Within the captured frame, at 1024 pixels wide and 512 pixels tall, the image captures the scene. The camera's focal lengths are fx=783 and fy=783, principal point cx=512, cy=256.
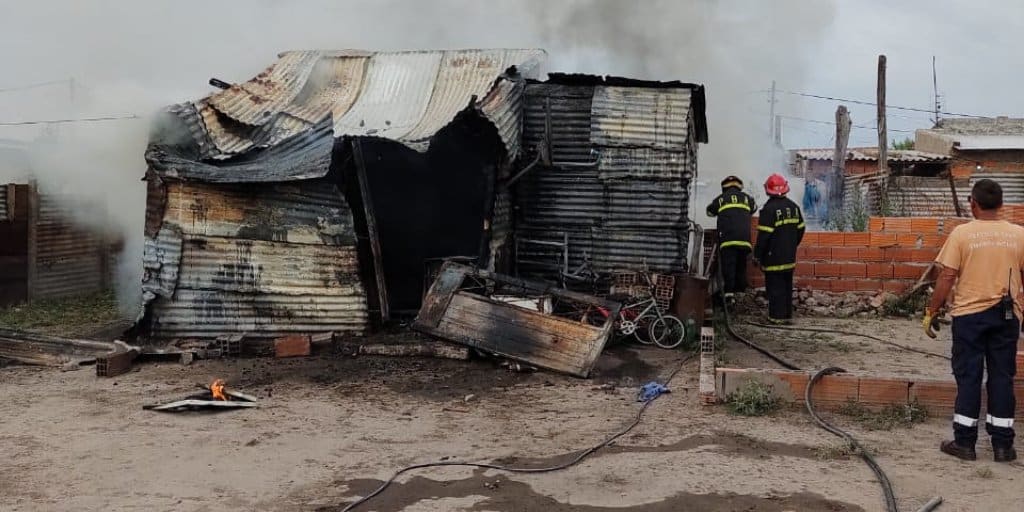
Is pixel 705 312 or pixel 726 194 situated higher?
pixel 726 194

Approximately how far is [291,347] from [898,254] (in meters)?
7.45

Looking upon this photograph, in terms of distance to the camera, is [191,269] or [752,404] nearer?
[752,404]

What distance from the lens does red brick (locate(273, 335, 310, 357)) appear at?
7.75 meters

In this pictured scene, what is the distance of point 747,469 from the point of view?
4.43 metres

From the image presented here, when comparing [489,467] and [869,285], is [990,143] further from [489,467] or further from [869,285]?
[489,467]

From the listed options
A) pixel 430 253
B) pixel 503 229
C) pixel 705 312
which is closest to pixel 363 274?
pixel 430 253

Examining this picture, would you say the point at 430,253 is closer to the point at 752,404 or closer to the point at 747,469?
the point at 752,404

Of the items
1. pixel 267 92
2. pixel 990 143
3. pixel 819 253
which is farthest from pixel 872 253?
pixel 990 143

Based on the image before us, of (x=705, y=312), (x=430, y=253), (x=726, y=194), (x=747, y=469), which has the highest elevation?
(x=726, y=194)

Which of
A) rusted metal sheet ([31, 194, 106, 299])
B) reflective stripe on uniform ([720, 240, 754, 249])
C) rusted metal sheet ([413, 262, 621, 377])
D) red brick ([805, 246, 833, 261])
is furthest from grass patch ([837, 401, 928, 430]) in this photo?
rusted metal sheet ([31, 194, 106, 299])

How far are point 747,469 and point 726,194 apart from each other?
5.70m

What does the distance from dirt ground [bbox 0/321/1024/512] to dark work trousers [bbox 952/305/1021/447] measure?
0.70ft

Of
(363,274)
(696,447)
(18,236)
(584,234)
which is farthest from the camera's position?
(18,236)

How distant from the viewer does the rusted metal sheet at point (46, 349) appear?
756 cm
